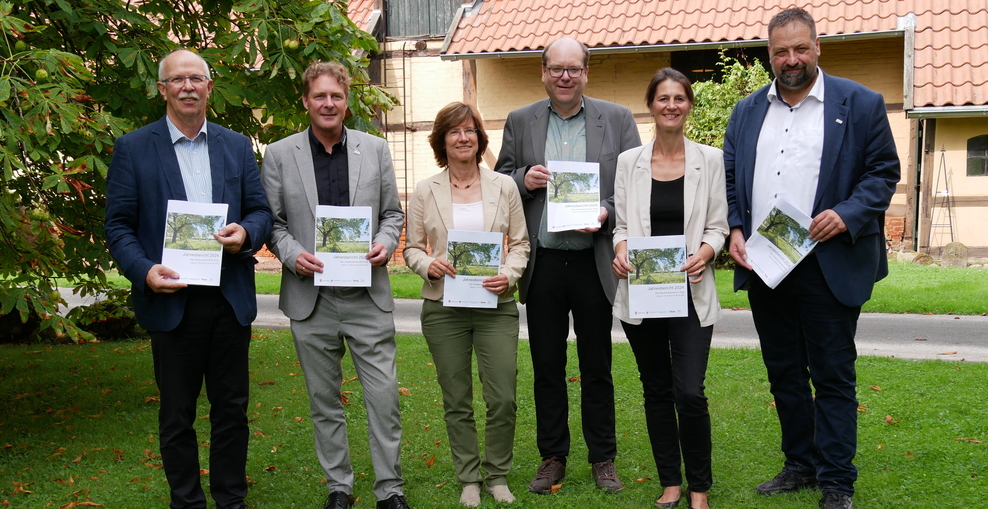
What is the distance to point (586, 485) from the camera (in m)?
4.94

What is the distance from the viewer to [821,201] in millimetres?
4344

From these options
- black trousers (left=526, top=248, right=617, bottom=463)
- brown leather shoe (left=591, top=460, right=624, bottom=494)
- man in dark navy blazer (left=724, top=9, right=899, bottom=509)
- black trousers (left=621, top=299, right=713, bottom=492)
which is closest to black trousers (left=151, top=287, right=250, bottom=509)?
black trousers (left=526, top=248, right=617, bottom=463)

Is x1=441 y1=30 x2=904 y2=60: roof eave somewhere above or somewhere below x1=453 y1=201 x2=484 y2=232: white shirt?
above

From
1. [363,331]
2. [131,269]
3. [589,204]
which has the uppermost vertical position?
[589,204]

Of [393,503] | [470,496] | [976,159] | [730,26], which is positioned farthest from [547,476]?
[976,159]

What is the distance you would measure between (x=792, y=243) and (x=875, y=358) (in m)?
4.80

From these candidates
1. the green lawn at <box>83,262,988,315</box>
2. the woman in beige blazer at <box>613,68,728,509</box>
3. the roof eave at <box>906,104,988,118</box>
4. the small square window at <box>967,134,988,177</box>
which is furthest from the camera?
the small square window at <box>967,134,988,177</box>

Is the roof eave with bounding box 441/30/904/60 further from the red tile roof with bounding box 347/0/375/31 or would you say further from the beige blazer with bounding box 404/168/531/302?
the beige blazer with bounding box 404/168/531/302

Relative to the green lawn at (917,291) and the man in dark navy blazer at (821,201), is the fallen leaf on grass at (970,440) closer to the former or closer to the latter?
the man in dark navy blazer at (821,201)

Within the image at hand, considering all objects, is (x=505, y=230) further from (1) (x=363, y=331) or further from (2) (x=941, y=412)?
(2) (x=941, y=412)

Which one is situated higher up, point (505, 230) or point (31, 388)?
point (505, 230)

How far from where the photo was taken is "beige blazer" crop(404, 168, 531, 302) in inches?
182

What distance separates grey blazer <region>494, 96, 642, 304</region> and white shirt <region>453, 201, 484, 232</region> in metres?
0.29

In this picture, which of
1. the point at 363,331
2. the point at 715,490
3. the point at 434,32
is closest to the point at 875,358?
the point at 715,490
